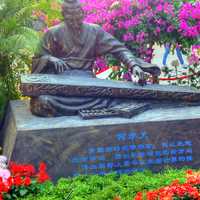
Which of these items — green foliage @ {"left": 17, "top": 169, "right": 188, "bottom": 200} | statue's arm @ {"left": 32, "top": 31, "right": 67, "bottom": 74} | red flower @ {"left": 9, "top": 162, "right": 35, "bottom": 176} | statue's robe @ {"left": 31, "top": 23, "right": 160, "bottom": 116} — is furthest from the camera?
statue's robe @ {"left": 31, "top": 23, "right": 160, "bottom": 116}

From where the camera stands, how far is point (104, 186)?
4820 millimetres

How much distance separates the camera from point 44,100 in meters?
5.46

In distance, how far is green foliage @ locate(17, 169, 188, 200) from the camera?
14.7ft

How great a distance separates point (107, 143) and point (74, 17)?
152 cm

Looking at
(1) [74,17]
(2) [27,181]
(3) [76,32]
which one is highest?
(1) [74,17]

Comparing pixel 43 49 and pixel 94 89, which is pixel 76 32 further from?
pixel 94 89

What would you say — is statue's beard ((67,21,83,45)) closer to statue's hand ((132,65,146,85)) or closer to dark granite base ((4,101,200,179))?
statue's hand ((132,65,146,85))

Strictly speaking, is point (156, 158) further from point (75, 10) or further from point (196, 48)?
point (196, 48)

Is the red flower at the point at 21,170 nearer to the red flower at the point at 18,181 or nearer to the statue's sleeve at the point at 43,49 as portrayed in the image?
the red flower at the point at 18,181

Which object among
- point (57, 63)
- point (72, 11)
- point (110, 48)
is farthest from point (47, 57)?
point (110, 48)

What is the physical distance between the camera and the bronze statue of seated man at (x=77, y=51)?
5816 mm

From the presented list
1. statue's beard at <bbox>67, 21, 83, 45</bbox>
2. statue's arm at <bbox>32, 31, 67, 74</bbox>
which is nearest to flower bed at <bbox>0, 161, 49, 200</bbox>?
statue's arm at <bbox>32, 31, 67, 74</bbox>

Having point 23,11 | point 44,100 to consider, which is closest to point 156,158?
point 44,100

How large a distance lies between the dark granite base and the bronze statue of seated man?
0.47 meters
